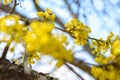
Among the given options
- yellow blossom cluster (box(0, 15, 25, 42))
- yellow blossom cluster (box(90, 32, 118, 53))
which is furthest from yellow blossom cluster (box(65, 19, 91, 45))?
yellow blossom cluster (box(0, 15, 25, 42))

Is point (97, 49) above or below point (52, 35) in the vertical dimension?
above

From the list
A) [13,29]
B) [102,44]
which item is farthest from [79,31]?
[13,29]

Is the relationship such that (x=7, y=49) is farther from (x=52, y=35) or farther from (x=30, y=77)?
(x=52, y=35)

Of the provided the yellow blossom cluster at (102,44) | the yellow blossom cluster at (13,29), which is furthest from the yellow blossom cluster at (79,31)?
the yellow blossom cluster at (13,29)

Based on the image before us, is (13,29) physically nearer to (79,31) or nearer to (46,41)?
(46,41)

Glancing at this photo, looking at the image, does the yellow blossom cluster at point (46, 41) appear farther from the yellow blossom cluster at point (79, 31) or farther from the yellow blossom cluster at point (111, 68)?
the yellow blossom cluster at point (79, 31)

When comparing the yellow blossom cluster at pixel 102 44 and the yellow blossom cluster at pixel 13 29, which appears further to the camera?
the yellow blossom cluster at pixel 102 44

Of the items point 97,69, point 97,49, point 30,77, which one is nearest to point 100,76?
point 97,69

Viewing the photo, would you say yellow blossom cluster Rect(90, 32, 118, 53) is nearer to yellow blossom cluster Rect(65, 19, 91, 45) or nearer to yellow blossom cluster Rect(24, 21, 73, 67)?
yellow blossom cluster Rect(65, 19, 91, 45)

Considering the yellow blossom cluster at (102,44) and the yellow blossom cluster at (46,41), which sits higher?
the yellow blossom cluster at (102,44)
